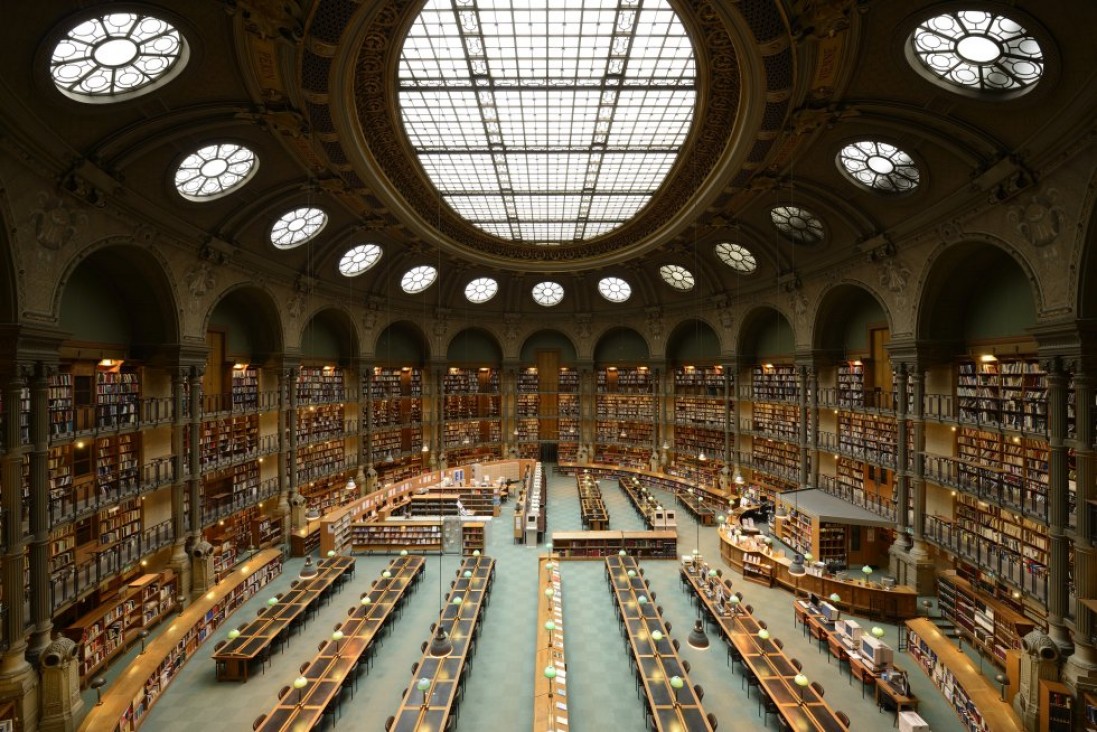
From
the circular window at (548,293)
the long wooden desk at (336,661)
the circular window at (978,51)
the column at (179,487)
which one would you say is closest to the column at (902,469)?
the circular window at (978,51)

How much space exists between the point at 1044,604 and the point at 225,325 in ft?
75.6

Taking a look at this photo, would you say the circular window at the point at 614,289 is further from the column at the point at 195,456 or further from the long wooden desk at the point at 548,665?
the column at the point at 195,456

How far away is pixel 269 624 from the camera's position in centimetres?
1223

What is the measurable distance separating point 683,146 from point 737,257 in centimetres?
812

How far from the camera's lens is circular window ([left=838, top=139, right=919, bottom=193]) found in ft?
40.3

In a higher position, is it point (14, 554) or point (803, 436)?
point (803, 436)

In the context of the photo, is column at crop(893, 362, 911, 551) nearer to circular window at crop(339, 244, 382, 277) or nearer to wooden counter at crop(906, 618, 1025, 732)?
wooden counter at crop(906, 618, 1025, 732)

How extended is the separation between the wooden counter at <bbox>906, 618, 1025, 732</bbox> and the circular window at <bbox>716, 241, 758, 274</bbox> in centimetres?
1348

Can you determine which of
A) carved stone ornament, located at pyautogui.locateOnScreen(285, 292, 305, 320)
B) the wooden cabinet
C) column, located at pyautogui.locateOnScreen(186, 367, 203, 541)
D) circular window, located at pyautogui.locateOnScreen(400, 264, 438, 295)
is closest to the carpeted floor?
the wooden cabinet

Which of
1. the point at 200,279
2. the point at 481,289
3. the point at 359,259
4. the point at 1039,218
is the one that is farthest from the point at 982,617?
the point at 481,289

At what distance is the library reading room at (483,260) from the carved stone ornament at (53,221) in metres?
0.06

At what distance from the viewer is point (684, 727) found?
8.51 metres

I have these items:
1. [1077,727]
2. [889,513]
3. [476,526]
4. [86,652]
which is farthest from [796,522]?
[86,652]

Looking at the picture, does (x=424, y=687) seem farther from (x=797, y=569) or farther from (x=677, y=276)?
(x=677, y=276)
